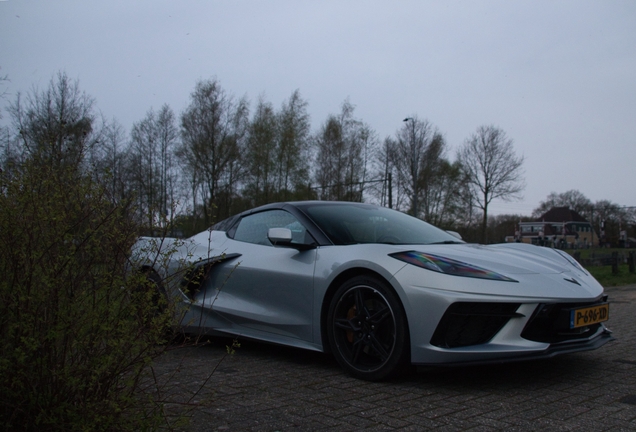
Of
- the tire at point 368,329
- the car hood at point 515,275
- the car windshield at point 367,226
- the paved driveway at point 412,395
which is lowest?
the paved driveway at point 412,395

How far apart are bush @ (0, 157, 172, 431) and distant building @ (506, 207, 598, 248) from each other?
87166mm

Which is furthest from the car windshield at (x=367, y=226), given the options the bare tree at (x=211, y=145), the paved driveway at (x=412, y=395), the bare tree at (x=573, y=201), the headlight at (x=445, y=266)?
the bare tree at (x=573, y=201)

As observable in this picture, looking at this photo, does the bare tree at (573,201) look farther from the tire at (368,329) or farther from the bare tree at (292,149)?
the tire at (368,329)

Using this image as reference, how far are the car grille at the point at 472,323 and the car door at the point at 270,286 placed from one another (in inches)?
40.3

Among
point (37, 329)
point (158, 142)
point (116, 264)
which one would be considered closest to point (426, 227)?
point (116, 264)

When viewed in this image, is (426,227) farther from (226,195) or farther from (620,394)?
(226,195)

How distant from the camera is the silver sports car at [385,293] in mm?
3266

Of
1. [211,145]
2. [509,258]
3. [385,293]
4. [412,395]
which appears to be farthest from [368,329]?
[211,145]

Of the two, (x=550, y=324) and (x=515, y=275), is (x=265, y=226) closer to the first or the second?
(x=515, y=275)

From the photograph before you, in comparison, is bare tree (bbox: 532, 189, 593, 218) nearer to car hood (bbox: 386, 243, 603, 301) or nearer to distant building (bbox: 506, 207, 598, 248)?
distant building (bbox: 506, 207, 598, 248)

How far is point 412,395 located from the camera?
3.29 meters

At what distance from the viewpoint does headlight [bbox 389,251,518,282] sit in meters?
3.37

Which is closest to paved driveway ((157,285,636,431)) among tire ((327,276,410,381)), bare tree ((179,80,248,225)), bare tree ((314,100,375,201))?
tire ((327,276,410,381))

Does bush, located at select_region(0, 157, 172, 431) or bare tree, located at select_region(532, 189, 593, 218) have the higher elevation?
bare tree, located at select_region(532, 189, 593, 218)
